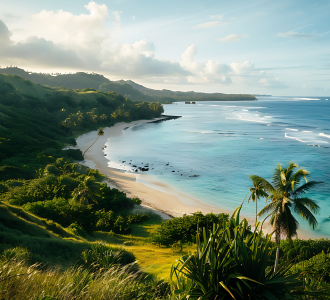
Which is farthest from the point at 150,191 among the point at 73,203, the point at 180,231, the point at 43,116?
the point at 43,116

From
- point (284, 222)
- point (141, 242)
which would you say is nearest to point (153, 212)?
point (141, 242)

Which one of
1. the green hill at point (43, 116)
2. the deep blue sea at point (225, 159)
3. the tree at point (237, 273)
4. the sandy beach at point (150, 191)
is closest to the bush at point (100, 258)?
the tree at point (237, 273)

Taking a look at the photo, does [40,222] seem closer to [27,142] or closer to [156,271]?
[156,271]

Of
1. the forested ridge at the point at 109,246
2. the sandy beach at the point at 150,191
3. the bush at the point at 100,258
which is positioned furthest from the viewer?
the sandy beach at the point at 150,191

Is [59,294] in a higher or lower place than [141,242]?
higher

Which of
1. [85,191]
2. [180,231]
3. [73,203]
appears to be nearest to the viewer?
[180,231]

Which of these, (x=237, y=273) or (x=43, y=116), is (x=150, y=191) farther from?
(x=43, y=116)

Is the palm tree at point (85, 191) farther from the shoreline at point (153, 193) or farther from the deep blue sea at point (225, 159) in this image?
the deep blue sea at point (225, 159)

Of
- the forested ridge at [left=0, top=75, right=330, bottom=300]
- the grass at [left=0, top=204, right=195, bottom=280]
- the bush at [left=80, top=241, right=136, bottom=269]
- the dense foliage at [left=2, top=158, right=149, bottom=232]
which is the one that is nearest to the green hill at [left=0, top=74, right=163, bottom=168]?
the forested ridge at [left=0, top=75, right=330, bottom=300]

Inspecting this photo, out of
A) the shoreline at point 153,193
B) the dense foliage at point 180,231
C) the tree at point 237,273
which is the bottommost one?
the shoreline at point 153,193
